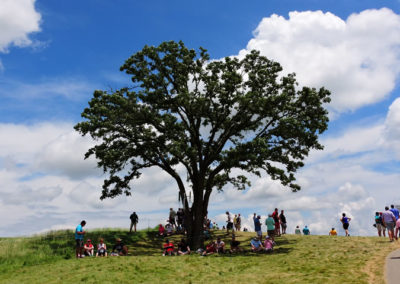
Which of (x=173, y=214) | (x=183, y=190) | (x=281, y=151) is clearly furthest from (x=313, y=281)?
(x=173, y=214)

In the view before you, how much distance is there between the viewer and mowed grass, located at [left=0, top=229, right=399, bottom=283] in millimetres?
14586

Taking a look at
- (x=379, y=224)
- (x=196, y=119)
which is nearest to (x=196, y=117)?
(x=196, y=119)

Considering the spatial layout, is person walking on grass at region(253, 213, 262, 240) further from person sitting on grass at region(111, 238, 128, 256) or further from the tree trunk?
person sitting on grass at region(111, 238, 128, 256)

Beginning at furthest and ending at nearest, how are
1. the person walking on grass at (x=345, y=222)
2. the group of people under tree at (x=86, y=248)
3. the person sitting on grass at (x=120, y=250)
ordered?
the person walking on grass at (x=345, y=222), the person sitting on grass at (x=120, y=250), the group of people under tree at (x=86, y=248)

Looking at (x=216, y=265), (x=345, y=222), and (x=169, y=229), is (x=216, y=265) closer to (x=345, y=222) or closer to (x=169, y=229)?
(x=169, y=229)

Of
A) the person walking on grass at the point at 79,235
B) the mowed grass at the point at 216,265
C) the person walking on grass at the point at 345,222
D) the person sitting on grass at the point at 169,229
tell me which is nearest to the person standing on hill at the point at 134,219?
the person sitting on grass at the point at 169,229

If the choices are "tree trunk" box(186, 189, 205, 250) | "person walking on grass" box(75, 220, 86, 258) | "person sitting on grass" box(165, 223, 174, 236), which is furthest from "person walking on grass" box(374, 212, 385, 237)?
"person walking on grass" box(75, 220, 86, 258)

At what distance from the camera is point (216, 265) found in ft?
59.5

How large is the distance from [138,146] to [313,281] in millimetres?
17531

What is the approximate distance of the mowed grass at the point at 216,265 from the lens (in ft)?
47.9

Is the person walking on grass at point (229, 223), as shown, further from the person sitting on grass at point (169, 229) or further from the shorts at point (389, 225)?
the shorts at point (389, 225)

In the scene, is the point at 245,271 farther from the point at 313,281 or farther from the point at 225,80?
the point at 225,80

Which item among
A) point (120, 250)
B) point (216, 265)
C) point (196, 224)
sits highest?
point (196, 224)

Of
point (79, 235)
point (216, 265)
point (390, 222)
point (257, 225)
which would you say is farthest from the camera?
point (257, 225)
